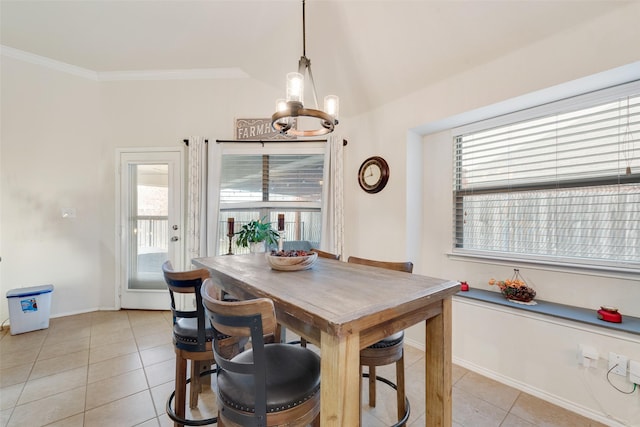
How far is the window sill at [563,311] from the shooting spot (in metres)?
1.65

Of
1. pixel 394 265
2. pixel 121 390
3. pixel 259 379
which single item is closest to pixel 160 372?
pixel 121 390

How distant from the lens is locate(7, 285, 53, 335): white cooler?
279 cm

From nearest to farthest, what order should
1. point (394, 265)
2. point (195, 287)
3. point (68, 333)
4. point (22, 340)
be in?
point (195, 287) < point (394, 265) < point (22, 340) < point (68, 333)

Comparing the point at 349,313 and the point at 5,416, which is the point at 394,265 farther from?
the point at 5,416

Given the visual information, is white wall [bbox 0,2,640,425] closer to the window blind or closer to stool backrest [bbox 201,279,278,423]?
the window blind

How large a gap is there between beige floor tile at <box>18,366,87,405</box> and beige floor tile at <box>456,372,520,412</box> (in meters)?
2.82

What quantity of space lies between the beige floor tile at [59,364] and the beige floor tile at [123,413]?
76 centimetres

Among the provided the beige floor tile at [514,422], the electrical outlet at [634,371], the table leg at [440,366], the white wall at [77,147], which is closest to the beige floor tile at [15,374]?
the white wall at [77,147]

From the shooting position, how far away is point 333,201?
321cm

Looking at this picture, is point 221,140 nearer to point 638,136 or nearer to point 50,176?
point 50,176

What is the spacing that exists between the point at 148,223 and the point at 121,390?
2.14 m

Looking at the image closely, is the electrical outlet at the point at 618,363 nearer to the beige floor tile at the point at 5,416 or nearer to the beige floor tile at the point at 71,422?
the beige floor tile at the point at 71,422

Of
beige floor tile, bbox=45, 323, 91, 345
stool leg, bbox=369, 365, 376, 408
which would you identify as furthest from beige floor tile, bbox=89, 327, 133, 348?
stool leg, bbox=369, 365, 376, 408

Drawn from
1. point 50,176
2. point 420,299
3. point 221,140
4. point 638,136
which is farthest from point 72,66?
point 638,136
